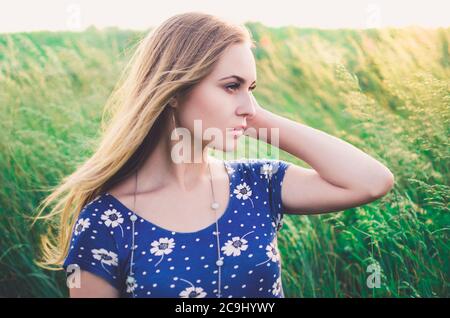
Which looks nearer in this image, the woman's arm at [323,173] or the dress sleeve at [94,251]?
the dress sleeve at [94,251]

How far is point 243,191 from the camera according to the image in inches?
74.1

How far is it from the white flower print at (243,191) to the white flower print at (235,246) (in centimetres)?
15

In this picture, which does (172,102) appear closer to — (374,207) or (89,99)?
(374,207)

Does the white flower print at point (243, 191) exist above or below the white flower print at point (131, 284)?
above

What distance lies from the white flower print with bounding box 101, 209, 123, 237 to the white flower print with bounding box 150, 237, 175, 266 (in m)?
0.12

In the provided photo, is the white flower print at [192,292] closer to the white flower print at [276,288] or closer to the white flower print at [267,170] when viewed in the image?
the white flower print at [276,288]

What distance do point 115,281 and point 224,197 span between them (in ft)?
1.44

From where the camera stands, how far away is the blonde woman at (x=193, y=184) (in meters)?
1.71

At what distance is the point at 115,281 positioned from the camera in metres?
1.72

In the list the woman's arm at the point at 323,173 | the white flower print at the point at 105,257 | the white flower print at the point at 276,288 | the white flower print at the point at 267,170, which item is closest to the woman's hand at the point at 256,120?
the woman's arm at the point at 323,173

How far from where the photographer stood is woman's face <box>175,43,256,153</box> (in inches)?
68.7

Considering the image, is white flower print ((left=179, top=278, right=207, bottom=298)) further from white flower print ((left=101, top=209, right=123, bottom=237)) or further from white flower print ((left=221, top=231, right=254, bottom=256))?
white flower print ((left=101, top=209, right=123, bottom=237))
